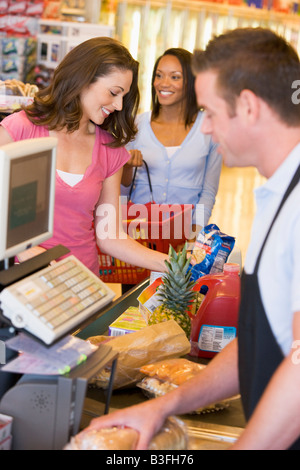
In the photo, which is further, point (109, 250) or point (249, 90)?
point (109, 250)

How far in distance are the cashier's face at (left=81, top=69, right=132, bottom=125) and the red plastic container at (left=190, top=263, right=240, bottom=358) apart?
96 cm

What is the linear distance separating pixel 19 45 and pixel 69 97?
3963 millimetres

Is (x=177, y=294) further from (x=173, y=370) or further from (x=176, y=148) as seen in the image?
(x=176, y=148)

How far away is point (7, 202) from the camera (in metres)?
1.53

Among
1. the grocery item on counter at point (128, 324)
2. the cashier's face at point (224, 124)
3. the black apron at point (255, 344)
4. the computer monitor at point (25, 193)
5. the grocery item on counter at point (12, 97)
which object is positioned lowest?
the grocery item on counter at point (128, 324)

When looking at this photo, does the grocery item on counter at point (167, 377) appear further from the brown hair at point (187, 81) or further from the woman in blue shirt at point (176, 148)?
the brown hair at point (187, 81)

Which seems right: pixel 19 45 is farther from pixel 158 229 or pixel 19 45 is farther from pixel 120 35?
pixel 158 229

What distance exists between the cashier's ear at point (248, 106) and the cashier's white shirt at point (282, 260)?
0.13 metres

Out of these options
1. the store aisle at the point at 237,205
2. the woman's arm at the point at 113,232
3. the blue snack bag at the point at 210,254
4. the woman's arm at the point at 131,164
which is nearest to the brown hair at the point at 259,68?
the blue snack bag at the point at 210,254

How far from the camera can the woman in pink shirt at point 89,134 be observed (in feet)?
9.24

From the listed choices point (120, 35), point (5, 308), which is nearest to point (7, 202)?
point (5, 308)

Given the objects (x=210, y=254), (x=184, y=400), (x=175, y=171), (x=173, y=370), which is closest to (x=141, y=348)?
(x=173, y=370)

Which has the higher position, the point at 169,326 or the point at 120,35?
the point at 120,35

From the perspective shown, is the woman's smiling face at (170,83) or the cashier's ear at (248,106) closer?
the cashier's ear at (248,106)
